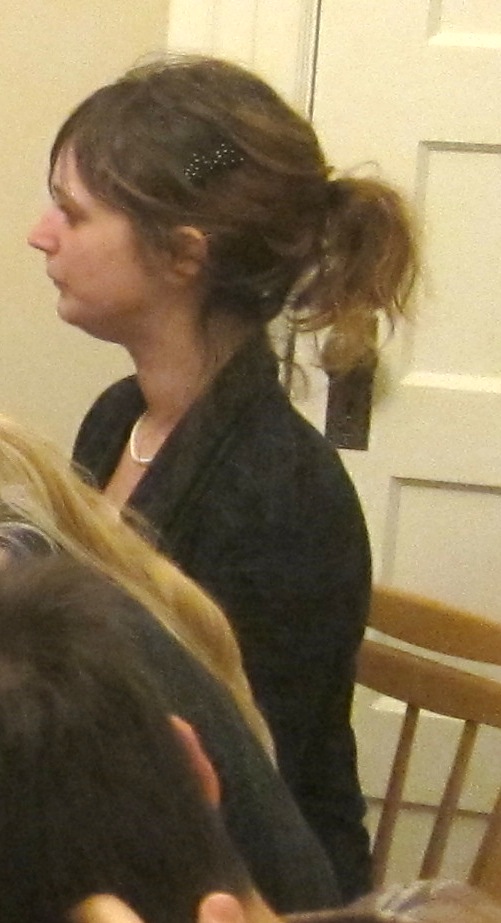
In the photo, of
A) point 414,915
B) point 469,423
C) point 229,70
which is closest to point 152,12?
point 229,70

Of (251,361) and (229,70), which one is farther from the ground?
(229,70)

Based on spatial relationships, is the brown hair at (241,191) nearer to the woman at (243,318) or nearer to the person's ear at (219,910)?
the woman at (243,318)

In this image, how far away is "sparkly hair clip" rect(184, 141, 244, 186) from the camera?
3.20 feet

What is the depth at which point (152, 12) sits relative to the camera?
148 cm

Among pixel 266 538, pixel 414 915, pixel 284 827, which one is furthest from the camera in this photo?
pixel 266 538

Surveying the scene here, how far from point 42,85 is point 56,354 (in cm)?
34

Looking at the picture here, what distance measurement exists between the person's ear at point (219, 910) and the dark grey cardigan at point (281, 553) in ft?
2.05

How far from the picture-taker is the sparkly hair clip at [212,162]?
97 centimetres

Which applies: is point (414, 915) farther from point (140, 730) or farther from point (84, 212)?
point (84, 212)

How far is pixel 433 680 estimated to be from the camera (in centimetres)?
108

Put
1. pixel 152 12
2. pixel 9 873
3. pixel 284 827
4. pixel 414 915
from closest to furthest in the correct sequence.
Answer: pixel 9 873 → pixel 414 915 → pixel 284 827 → pixel 152 12

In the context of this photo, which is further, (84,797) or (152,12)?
(152,12)

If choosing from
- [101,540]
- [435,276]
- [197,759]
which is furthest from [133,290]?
[197,759]

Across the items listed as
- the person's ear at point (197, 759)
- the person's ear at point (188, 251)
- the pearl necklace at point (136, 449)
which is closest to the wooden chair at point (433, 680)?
the pearl necklace at point (136, 449)
